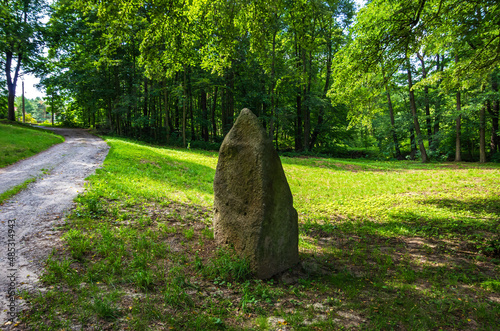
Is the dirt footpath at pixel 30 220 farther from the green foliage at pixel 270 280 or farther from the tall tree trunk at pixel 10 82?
the tall tree trunk at pixel 10 82

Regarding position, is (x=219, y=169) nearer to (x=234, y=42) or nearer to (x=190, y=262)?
(x=190, y=262)

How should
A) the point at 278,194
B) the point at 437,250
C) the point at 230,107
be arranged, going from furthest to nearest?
the point at 230,107, the point at 437,250, the point at 278,194

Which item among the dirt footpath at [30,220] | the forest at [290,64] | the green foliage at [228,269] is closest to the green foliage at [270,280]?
the green foliage at [228,269]

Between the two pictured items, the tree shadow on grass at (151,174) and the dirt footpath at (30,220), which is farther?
the tree shadow on grass at (151,174)

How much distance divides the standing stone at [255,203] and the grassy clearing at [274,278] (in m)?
0.31

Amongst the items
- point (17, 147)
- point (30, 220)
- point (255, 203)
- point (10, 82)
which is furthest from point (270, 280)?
point (10, 82)

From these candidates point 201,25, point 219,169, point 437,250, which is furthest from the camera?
point 201,25

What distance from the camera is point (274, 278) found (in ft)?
13.5

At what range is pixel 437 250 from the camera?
5.39m

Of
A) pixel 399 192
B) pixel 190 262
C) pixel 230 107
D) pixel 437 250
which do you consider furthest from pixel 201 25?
pixel 230 107

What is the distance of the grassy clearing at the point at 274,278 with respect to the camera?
2.98m

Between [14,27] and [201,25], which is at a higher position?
[14,27]

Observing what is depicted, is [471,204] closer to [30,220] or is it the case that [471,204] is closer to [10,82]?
[30,220]

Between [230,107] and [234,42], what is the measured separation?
1665 centimetres
